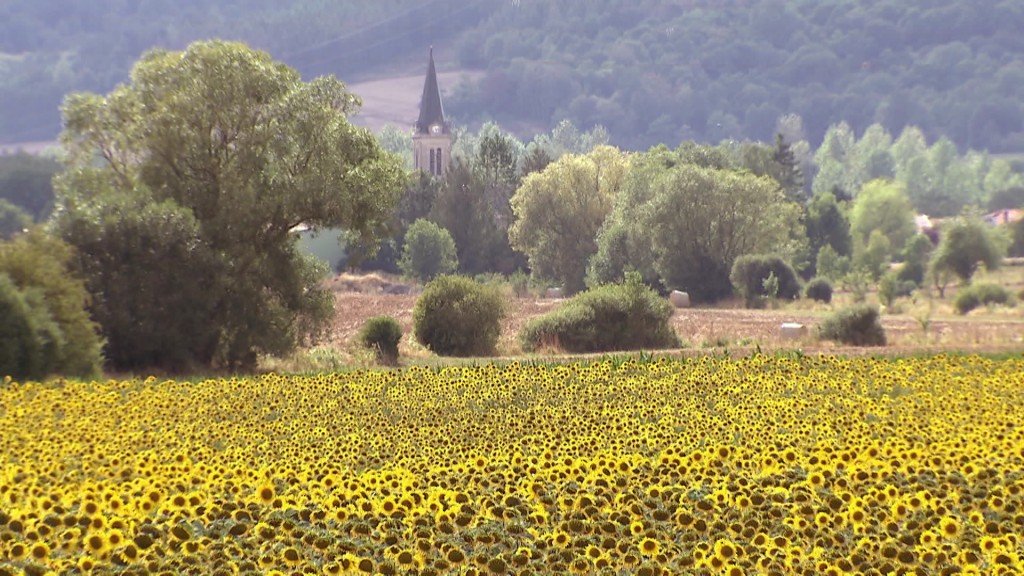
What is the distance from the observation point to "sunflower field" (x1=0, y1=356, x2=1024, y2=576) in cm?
851

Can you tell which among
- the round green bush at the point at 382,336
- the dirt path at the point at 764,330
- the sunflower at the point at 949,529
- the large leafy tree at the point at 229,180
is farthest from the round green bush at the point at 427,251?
the sunflower at the point at 949,529

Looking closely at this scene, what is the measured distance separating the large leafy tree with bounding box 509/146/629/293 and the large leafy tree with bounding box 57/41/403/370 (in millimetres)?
53393

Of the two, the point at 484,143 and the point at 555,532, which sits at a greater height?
the point at 484,143

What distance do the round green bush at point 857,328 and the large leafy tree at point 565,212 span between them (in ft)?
167

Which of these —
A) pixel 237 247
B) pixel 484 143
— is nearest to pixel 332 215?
pixel 237 247

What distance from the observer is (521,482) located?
11.1 meters

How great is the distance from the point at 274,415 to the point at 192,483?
6.87m

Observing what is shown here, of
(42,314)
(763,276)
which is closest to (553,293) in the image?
(763,276)

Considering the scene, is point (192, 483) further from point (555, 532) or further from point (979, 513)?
point (979, 513)

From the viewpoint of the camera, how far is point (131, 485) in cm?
1116

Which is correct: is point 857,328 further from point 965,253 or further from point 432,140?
point 432,140

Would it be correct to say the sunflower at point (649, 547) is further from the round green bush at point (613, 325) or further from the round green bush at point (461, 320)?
the round green bush at point (461, 320)

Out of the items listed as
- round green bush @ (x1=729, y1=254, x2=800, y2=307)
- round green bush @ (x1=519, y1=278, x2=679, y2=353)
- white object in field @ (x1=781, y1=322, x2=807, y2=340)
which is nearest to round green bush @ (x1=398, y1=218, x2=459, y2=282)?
round green bush @ (x1=729, y1=254, x2=800, y2=307)

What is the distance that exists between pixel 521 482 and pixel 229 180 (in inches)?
970
